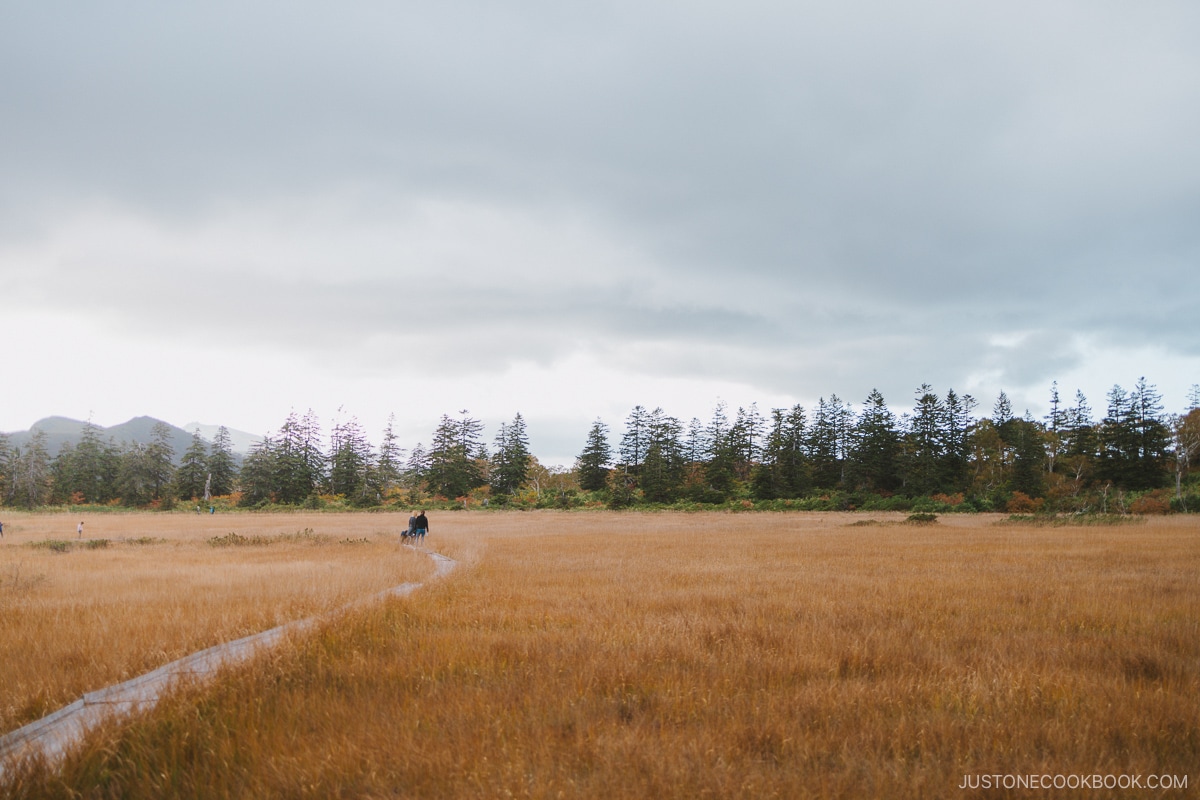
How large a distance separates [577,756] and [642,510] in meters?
69.3

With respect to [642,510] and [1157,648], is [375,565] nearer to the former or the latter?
[1157,648]

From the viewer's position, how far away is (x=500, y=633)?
8086 millimetres

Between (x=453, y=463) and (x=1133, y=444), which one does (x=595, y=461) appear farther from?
(x=1133, y=444)

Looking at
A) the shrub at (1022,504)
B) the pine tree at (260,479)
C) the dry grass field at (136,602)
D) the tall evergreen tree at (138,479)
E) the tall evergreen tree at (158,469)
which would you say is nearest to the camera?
the dry grass field at (136,602)

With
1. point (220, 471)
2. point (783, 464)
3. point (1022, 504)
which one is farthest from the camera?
point (220, 471)

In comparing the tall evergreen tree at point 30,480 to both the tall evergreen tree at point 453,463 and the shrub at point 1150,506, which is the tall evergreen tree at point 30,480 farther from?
the shrub at point 1150,506

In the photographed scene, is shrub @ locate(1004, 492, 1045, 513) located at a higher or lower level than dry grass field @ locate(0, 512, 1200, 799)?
lower

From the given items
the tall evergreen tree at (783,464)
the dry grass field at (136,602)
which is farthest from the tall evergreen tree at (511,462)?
the dry grass field at (136,602)

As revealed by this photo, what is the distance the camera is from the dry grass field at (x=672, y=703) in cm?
401

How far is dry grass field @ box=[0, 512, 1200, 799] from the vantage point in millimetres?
4008

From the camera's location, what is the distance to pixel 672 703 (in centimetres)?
524

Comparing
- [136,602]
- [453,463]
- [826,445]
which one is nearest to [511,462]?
[453,463]

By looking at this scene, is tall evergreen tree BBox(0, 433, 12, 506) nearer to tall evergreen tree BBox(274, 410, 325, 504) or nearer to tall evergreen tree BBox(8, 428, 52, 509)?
tall evergreen tree BBox(8, 428, 52, 509)

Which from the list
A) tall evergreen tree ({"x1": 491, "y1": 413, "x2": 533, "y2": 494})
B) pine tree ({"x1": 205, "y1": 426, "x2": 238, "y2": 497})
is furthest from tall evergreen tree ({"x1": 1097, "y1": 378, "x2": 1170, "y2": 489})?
pine tree ({"x1": 205, "y1": 426, "x2": 238, "y2": 497})
